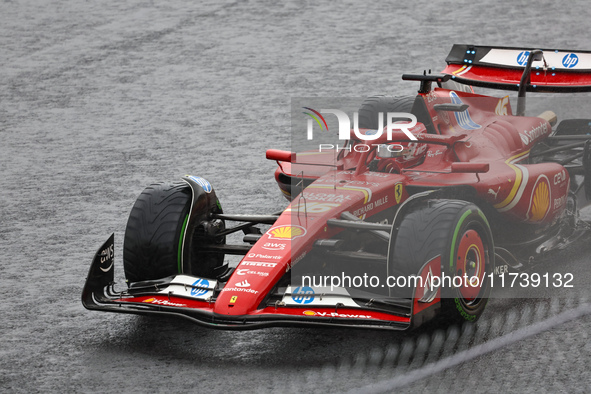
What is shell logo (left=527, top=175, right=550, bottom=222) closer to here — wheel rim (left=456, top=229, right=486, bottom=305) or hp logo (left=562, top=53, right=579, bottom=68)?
wheel rim (left=456, top=229, right=486, bottom=305)

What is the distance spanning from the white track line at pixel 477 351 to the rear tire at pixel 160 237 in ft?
6.02

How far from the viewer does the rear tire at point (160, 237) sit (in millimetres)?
6379

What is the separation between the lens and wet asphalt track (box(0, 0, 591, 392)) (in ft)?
18.4

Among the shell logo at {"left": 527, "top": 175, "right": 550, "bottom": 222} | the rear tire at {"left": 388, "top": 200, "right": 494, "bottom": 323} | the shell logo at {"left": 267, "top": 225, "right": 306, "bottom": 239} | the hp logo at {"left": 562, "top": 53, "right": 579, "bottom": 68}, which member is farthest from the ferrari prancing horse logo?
the hp logo at {"left": 562, "top": 53, "right": 579, "bottom": 68}

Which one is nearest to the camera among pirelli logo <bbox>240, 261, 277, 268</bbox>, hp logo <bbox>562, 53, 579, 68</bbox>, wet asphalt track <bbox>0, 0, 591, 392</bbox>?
wet asphalt track <bbox>0, 0, 591, 392</bbox>

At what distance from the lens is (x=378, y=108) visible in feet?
28.4

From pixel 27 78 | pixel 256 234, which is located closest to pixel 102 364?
pixel 256 234

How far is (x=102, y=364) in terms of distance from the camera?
18.7ft

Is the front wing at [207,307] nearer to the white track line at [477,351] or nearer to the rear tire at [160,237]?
the rear tire at [160,237]

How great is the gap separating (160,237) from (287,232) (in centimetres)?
95

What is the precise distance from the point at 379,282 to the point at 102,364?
6.43 ft

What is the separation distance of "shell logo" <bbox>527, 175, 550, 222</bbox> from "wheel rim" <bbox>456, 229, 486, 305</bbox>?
3.68 ft

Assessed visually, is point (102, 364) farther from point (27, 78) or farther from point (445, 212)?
point (27, 78)

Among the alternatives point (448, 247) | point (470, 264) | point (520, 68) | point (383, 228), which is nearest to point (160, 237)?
point (383, 228)
